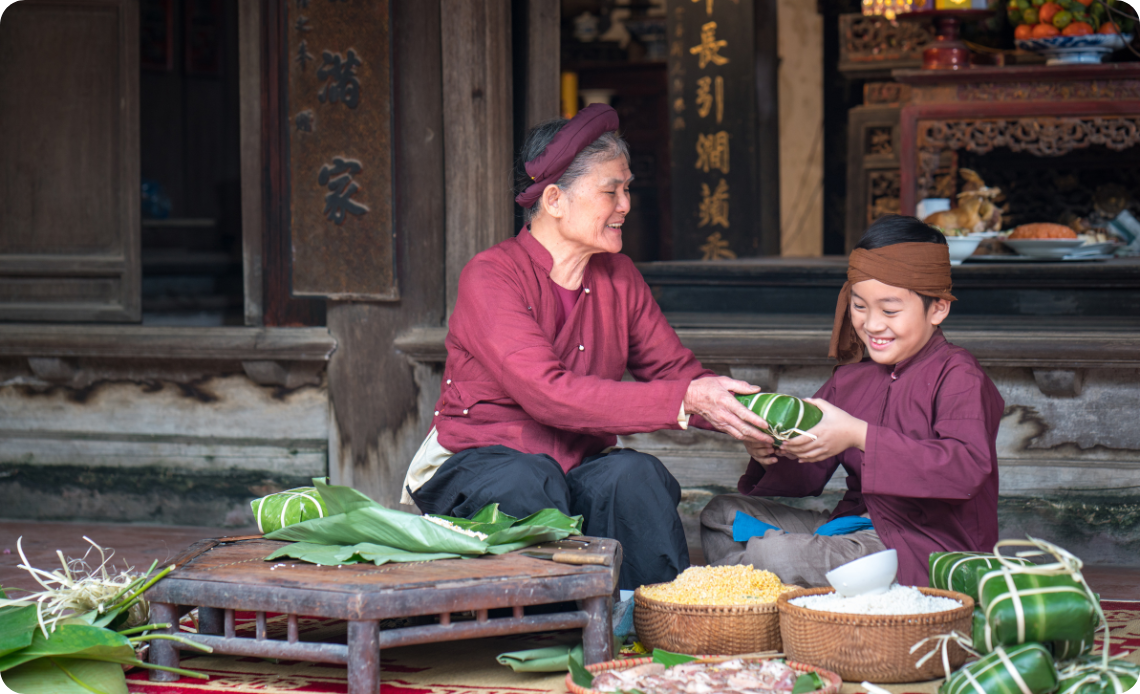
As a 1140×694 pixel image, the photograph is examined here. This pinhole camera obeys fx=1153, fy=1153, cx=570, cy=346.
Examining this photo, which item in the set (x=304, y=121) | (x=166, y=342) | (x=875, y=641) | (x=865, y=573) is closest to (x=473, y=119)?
(x=304, y=121)

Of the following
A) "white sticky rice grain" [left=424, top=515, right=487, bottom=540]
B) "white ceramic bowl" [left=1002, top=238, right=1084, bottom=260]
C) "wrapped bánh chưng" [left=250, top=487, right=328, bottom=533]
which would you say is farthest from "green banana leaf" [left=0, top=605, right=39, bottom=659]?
"white ceramic bowl" [left=1002, top=238, right=1084, bottom=260]

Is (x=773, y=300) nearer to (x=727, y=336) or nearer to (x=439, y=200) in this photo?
(x=727, y=336)

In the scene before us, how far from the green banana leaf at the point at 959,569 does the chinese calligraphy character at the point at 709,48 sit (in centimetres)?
435

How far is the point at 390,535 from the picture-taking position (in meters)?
2.48

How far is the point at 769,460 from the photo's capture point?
9.35ft

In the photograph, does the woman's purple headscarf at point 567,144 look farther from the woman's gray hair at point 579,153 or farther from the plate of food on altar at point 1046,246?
the plate of food on altar at point 1046,246

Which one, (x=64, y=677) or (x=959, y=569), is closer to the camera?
(x=64, y=677)

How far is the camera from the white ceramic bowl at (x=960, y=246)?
449 centimetres

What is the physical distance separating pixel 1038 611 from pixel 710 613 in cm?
66

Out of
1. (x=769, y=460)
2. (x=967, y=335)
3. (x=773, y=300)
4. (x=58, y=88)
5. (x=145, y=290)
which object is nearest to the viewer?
(x=769, y=460)

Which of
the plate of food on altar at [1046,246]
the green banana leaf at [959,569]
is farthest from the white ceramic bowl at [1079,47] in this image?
the green banana leaf at [959,569]

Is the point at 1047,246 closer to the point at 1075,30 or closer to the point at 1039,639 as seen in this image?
the point at 1075,30

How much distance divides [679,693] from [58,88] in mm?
3602

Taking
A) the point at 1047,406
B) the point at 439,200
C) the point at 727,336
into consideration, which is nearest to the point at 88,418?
the point at 439,200
